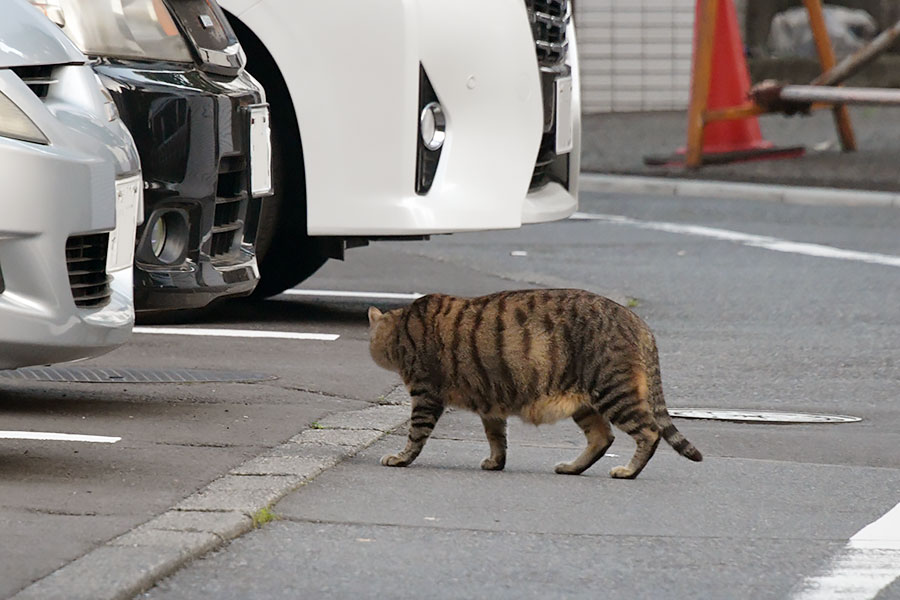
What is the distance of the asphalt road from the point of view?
3.92 m

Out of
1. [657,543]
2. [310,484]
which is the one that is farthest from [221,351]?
[657,543]

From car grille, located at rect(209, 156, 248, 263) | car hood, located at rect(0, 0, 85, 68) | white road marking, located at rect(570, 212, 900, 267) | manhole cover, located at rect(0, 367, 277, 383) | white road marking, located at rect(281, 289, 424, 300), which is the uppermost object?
car hood, located at rect(0, 0, 85, 68)

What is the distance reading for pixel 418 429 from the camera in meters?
5.03

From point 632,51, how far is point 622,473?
17.2 meters

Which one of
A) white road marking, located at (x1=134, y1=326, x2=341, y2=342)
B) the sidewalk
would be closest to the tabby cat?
white road marking, located at (x1=134, y1=326, x2=341, y2=342)

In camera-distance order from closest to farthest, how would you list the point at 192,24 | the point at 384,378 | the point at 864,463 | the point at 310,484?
the point at 310,484 → the point at 864,463 → the point at 192,24 → the point at 384,378

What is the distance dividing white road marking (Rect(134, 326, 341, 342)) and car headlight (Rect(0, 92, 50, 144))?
9.55 ft

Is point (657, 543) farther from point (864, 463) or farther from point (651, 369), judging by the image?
point (864, 463)

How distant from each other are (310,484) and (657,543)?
40.2 inches

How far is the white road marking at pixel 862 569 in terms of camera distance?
12.5 feet

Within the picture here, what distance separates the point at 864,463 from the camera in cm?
541

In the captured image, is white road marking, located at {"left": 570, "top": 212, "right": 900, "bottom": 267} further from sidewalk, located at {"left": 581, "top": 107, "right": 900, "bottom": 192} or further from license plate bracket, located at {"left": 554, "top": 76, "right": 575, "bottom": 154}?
license plate bracket, located at {"left": 554, "top": 76, "right": 575, "bottom": 154}

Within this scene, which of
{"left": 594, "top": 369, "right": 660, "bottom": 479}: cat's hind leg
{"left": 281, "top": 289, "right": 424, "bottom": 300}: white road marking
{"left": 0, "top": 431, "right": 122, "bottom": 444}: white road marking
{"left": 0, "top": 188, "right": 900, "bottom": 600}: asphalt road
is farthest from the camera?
{"left": 281, "top": 289, "right": 424, "bottom": 300}: white road marking

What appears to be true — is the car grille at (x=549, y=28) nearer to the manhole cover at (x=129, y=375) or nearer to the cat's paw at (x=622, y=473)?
the manhole cover at (x=129, y=375)
